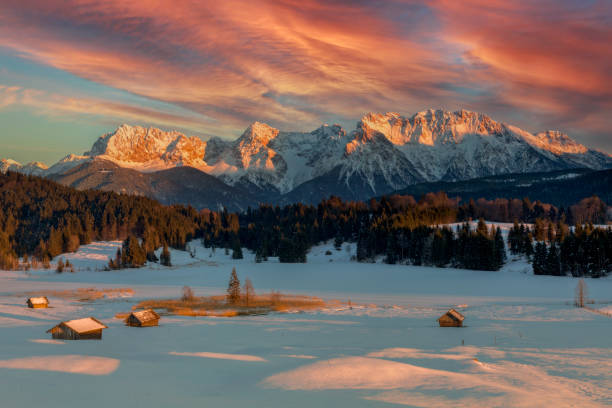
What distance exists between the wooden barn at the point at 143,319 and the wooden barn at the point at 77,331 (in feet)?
25.1

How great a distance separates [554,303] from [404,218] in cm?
9791

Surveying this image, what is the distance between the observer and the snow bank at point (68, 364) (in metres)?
33.3

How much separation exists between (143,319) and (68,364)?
74.0 ft

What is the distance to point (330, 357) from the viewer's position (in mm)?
38125

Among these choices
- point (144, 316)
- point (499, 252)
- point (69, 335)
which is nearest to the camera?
point (69, 335)

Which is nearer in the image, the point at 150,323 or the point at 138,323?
the point at 138,323

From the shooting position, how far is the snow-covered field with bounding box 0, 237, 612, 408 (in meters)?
27.6

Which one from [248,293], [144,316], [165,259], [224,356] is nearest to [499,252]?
[248,293]

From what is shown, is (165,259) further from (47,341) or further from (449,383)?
(449,383)

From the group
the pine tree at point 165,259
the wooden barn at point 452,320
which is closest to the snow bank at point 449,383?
the wooden barn at point 452,320

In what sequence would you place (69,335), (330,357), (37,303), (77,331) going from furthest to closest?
(37,303), (69,335), (77,331), (330,357)

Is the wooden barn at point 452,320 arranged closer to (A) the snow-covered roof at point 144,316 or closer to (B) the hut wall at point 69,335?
(A) the snow-covered roof at point 144,316

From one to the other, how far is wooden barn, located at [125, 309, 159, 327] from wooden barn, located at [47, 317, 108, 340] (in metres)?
7.64

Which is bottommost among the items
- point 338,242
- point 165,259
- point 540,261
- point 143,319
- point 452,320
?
point 143,319
